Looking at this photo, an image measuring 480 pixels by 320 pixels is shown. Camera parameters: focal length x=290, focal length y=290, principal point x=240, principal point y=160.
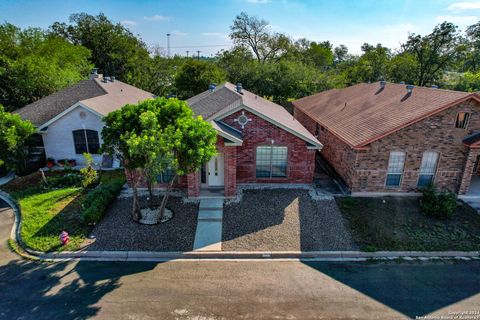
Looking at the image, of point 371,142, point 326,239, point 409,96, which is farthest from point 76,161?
point 409,96

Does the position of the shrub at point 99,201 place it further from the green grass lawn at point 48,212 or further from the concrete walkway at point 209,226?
the concrete walkway at point 209,226

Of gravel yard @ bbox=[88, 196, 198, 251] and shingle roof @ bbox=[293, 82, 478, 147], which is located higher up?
shingle roof @ bbox=[293, 82, 478, 147]

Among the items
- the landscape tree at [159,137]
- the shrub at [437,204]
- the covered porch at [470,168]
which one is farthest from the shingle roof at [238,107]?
the covered porch at [470,168]

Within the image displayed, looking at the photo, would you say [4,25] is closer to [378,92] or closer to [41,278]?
[41,278]

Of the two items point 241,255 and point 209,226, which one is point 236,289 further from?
point 209,226

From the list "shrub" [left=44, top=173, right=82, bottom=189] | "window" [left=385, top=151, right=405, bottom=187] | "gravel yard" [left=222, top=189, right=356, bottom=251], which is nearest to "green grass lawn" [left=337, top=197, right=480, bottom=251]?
"gravel yard" [left=222, top=189, right=356, bottom=251]

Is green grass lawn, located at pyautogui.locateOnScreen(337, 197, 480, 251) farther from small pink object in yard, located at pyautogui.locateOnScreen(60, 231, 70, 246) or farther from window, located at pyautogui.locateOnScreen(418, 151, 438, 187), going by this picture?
small pink object in yard, located at pyautogui.locateOnScreen(60, 231, 70, 246)

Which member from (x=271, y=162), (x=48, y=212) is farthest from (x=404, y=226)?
(x=48, y=212)

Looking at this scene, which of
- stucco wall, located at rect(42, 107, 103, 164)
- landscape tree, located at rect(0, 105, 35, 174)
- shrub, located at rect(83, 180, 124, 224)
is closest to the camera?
shrub, located at rect(83, 180, 124, 224)
